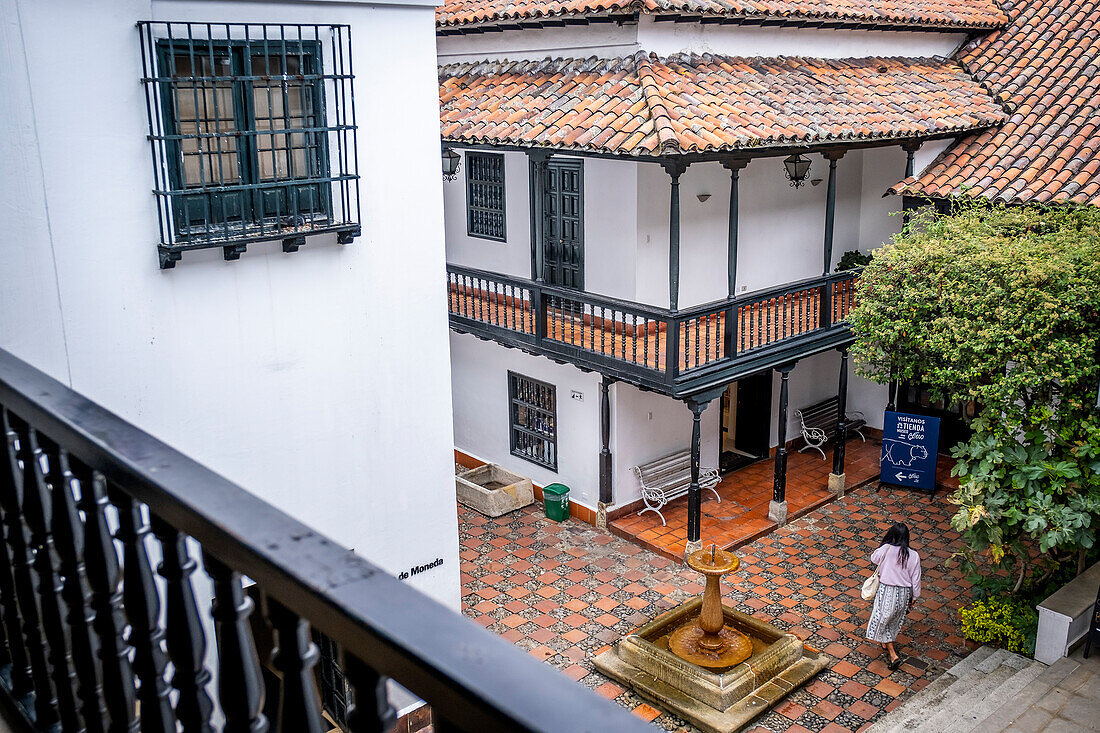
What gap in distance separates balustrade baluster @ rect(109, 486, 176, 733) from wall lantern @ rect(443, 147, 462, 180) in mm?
13552

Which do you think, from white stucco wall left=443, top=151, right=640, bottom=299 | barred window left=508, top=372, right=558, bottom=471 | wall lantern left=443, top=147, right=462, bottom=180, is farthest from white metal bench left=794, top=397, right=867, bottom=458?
wall lantern left=443, top=147, right=462, bottom=180

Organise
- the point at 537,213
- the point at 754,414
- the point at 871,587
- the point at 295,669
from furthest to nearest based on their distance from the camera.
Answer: the point at 754,414 → the point at 537,213 → the point at 871,587 → the point at 295,669

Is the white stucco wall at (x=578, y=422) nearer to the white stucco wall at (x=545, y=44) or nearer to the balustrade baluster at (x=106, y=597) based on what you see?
the white stucco wall at (x=545, y=44)

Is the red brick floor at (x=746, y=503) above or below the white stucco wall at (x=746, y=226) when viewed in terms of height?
below

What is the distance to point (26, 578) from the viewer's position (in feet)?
8.51

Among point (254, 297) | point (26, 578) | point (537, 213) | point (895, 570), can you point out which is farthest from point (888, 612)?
point (26, 578)

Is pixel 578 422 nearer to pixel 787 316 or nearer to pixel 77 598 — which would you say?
pixel 787 316

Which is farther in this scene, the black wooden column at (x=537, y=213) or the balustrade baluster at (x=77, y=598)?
the black wooden column at (x=537, y=213)

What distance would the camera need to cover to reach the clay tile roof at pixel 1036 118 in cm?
1291

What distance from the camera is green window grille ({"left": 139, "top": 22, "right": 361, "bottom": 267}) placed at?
638cm

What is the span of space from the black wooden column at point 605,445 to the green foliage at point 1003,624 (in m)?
5.08

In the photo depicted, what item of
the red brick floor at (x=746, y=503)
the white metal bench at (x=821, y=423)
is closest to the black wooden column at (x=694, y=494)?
the red brick floor at (x=746, y=503)

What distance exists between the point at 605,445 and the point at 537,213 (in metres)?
3.39

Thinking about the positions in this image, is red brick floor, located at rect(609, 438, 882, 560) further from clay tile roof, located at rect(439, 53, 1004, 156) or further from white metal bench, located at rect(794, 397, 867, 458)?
clay tile roof, located at rect(439, 53, 1004, 156)
